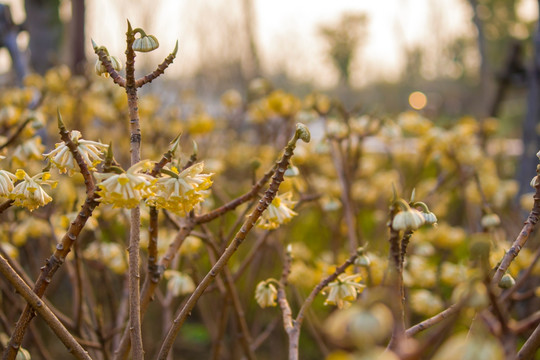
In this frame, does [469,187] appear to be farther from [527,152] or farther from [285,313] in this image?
[285,313]

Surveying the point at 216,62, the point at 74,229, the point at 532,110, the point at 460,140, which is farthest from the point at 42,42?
the point at 74,229

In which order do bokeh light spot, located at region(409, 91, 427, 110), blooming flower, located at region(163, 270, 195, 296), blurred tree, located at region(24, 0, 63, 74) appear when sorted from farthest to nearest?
bokeh light spot, located at region(409, 91, 427, 110) → blurred tree, located at region(24, 0, 63, 74) → blooming flower, located at region(163, 270, 195, 296)

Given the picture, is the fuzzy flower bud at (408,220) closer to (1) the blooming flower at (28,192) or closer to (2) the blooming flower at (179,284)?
(1) the blooming flower at (28,192)

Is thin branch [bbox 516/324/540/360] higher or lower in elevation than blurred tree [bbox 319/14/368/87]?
lower

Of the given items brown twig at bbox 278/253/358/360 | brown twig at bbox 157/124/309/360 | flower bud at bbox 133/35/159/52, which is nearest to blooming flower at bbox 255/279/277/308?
brown twig at bbox 278/253/358/360

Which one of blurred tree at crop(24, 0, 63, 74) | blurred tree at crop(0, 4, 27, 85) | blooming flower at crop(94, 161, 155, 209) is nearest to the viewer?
blooming flower at crop(94, 161, 155, 209)

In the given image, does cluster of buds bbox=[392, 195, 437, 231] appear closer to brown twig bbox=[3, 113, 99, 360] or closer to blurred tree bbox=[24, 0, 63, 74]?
brown twig bbox=[3, 113, 99, 360]
